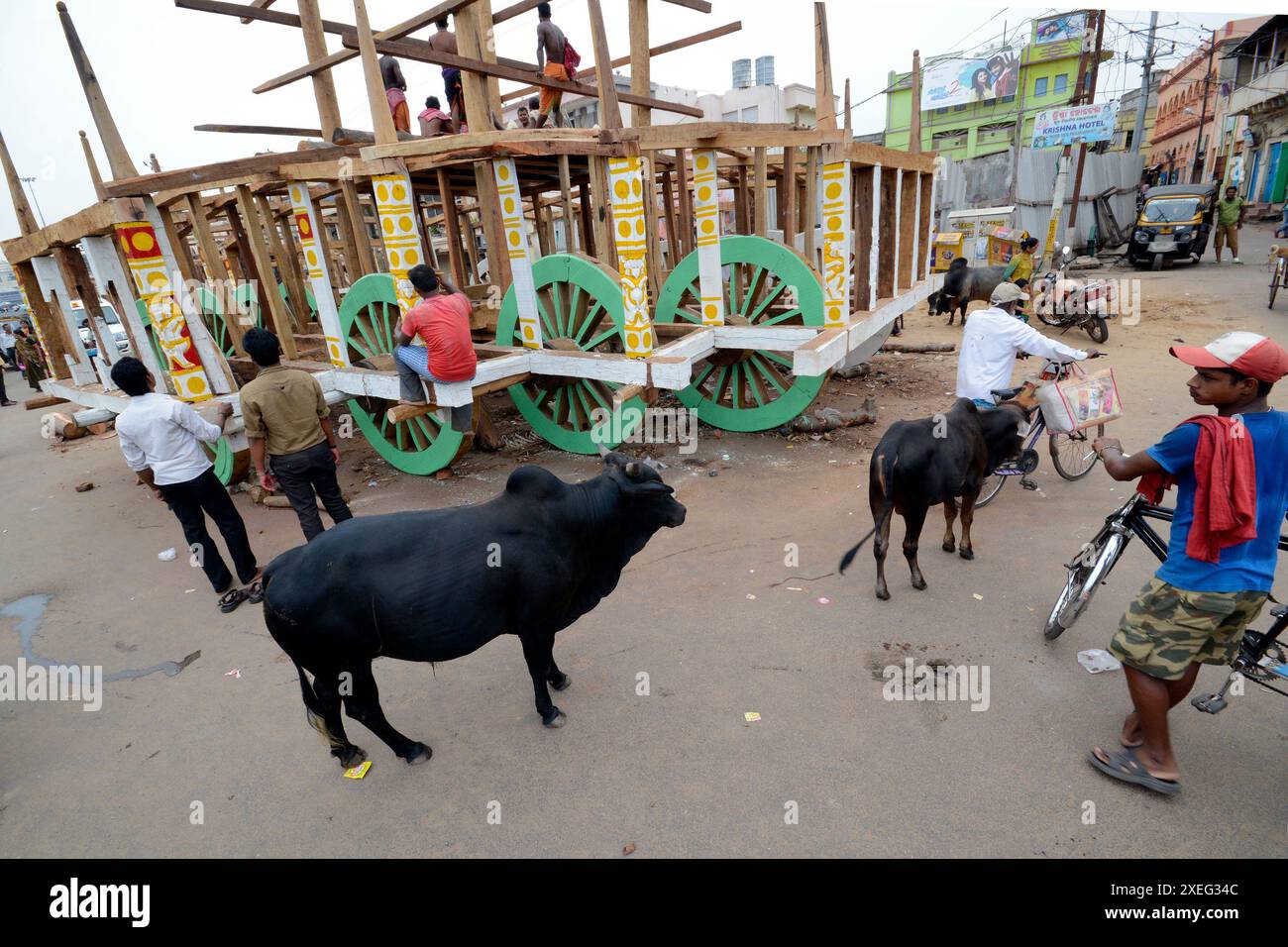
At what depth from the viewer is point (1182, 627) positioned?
2.36 metres

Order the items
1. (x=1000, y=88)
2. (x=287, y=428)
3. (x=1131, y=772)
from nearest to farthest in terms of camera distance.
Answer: (x=1131, y=772) < (x=287, y=428) < (x=1000, y=88)

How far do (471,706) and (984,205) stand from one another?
21938mm

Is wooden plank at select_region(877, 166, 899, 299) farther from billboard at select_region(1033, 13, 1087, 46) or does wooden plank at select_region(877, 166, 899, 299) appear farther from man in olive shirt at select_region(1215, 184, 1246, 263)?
billboard at select_region(1033, 13, 1087, 46)

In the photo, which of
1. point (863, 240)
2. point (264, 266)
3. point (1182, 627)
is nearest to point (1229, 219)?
point (863, 240)

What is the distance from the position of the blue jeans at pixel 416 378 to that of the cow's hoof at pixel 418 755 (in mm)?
3134

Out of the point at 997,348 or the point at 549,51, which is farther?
the point at 549,51

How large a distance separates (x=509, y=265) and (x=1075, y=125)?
54.7 feet

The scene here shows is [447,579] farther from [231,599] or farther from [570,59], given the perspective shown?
[570,59]

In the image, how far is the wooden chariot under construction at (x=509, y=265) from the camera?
5254 millimetres

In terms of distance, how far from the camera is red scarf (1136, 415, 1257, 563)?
2104 mm

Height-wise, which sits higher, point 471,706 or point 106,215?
point 106,215
